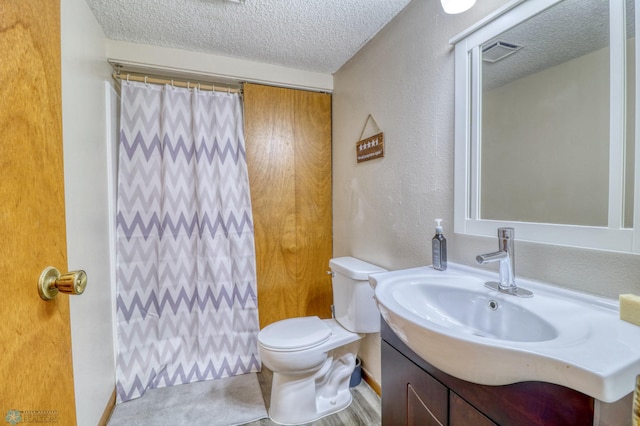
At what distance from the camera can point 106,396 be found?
1482 mm

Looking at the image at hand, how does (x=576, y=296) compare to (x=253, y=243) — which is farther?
(x=253, y=243)

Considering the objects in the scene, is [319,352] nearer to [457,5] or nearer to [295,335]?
[295,335]

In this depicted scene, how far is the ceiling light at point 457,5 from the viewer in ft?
3.23

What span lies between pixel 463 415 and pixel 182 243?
173 centimetres

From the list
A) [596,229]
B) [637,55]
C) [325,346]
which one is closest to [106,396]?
[325,346]

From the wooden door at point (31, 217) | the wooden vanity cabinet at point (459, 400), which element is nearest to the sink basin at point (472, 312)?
the wooden vanity cabinet at point (459, 400)

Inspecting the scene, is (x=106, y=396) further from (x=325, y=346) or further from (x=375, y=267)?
(x=375, y=267)

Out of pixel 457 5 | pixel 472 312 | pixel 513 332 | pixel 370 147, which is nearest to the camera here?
pixel 513 332

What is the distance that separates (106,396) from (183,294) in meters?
0.62

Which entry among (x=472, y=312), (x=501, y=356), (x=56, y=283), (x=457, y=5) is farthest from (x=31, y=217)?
(x=457, y=5)

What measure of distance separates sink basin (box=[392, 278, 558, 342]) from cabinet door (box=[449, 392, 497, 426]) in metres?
0.16

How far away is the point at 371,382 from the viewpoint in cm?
169

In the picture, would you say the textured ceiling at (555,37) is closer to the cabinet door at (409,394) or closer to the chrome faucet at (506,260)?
the chrome faucet at (506,260)

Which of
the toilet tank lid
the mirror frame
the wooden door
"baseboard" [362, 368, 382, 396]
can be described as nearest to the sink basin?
the mirror frame
